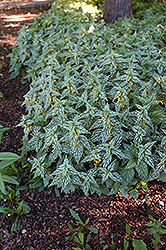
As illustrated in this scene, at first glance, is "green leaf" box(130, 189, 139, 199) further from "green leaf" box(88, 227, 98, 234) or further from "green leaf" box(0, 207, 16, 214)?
"green leaf" box(0, 207, 16, 214)

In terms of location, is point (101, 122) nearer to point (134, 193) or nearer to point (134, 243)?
point (134, 193)

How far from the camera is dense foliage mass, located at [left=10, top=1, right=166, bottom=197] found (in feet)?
7.73

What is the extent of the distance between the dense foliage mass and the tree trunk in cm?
180

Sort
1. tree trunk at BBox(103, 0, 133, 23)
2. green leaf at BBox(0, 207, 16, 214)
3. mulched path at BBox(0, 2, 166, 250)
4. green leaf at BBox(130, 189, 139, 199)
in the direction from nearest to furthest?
mulched path at BBox(0, 2, 166, 250) → green leaf at BBox(0, 207, 16, 214) → green leaf at BBox(130, 189, 139, 199) → tree trunk at BBox(103, 0, 133, 23)

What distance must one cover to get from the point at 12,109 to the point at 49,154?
148 cm

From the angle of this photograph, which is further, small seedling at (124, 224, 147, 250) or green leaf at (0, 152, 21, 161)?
green leaf at (0, 152, 21, 161)

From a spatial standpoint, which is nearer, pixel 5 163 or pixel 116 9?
pixel 5 163

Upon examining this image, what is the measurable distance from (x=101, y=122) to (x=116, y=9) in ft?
11.8

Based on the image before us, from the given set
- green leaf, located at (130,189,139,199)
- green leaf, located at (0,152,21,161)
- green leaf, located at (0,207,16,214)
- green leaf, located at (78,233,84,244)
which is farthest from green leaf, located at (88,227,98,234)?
green leaf, located at (0,152,21,161)

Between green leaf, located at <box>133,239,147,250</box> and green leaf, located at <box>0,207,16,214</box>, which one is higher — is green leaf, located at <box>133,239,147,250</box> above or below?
below

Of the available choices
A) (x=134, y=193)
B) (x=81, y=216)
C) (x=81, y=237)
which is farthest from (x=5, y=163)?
(x=134, y=193)

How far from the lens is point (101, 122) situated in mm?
2443

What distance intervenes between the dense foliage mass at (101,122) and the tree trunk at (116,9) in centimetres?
180

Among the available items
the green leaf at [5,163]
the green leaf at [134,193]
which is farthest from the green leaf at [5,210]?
the green leaf at [134,193]
